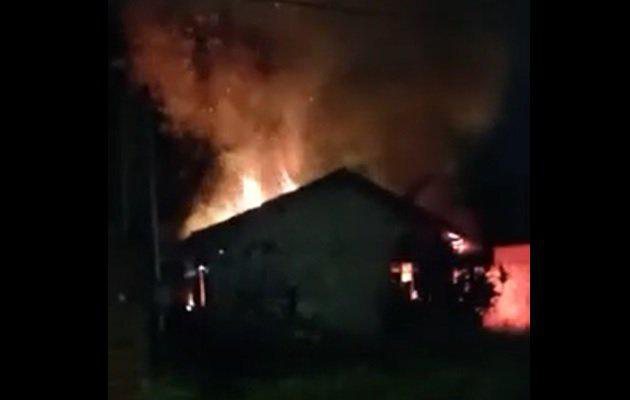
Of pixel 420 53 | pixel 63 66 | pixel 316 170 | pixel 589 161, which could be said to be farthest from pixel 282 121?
pixel 589 161

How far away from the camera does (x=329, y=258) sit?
209 centimetres

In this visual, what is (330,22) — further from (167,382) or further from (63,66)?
(167,382)

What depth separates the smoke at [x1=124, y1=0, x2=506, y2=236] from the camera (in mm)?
2051

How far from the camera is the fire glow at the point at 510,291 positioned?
211 cm

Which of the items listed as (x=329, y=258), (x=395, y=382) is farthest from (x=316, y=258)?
(x=395, y=382)

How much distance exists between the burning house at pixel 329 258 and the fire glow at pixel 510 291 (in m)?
0.08

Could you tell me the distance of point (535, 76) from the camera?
82.6 inches

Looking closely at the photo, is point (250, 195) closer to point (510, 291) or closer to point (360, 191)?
point (360, 191)

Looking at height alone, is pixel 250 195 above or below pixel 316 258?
above

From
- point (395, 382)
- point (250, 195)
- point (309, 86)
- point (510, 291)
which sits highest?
point (309, 86)

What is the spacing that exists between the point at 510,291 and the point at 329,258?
1.26 ft

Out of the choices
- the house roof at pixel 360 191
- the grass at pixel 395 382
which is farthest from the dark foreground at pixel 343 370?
the house roof at pixel 360 191

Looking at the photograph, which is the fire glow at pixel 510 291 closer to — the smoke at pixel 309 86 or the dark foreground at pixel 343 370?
the dark foreground at pixel 343 370

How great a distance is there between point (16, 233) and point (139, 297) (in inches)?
11.8
